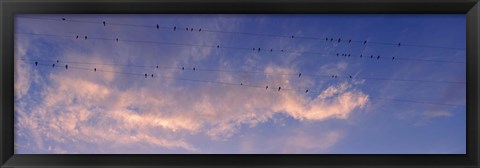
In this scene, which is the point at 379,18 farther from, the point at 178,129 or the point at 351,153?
the point at 178,129

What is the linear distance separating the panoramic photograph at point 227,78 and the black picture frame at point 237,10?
4 cm

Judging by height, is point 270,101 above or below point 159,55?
below

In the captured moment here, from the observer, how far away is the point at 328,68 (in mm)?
1798

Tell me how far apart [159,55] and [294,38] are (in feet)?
2.01

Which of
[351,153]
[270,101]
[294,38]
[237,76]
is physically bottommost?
[351,153]

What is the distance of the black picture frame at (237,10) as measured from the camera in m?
1.67

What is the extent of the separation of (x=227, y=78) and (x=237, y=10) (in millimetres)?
315

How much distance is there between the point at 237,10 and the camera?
5.60ft

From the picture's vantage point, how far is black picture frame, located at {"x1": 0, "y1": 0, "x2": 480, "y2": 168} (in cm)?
167

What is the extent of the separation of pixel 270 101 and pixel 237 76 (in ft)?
0.61

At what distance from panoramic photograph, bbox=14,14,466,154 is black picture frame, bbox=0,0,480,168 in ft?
0.14

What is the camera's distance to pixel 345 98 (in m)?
1.80

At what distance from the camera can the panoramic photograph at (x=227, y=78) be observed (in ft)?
5.72

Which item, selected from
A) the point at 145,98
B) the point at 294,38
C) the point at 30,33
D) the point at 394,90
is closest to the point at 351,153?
the point at 394,90
